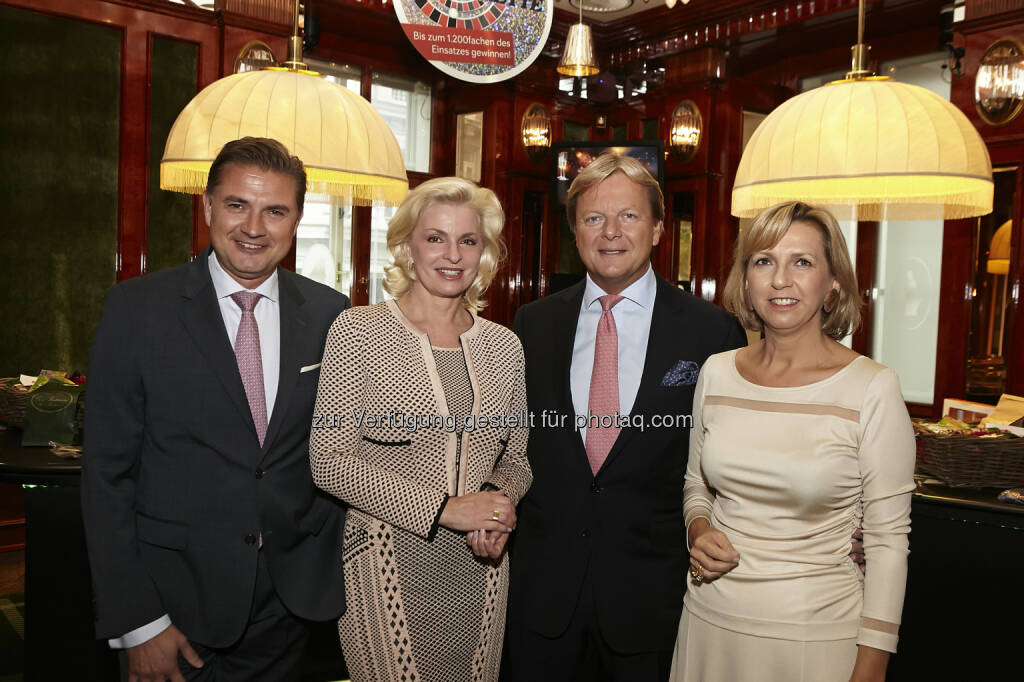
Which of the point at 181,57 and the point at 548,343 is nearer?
the point at 548,343

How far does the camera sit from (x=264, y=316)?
1.97 m

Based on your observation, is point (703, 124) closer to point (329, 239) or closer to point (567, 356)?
point (329, 239)

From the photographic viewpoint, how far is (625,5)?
685 cm

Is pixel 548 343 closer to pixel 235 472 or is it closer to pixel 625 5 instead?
pixel 235 472

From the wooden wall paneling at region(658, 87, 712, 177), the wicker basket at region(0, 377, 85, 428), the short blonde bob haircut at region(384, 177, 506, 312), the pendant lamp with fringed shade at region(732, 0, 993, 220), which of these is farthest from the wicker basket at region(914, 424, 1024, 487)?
the wooden wall paneling at region(658, 87, 712, 177)

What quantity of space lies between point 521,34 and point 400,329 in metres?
1.32

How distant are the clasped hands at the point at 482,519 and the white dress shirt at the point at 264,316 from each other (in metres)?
0.48

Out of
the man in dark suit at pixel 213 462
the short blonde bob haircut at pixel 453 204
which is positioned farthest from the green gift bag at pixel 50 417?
the short blonde bob haircut at pixel 453 204

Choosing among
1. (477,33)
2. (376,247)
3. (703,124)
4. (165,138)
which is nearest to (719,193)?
(703,124)

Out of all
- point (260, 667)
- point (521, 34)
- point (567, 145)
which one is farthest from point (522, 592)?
point (567, 145)

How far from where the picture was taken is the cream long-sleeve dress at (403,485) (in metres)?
Result: 1.81

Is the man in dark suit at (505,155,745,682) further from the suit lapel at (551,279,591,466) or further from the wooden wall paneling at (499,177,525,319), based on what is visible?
the wooden wall paneling at (499,177,525,319)

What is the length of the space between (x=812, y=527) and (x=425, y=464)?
33.4 inches

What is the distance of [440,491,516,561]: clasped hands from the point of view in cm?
180
